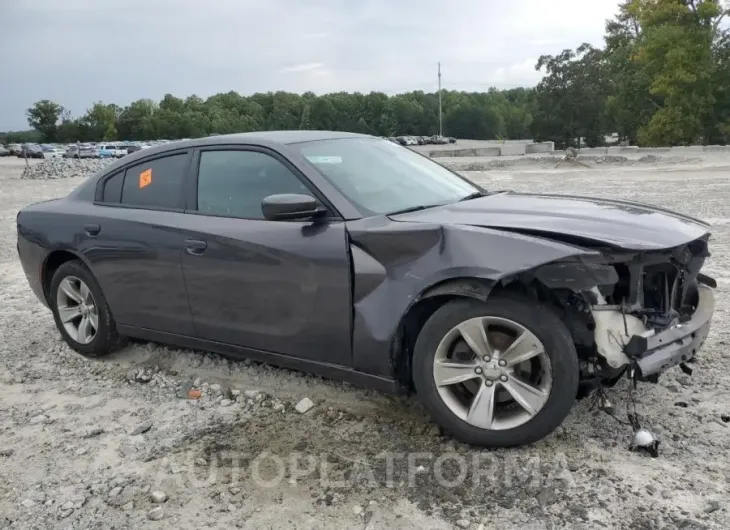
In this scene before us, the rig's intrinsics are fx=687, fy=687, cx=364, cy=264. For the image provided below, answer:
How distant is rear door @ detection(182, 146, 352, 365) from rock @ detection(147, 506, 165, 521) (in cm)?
113

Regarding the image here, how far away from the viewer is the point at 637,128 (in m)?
51.9

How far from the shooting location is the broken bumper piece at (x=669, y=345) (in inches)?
124

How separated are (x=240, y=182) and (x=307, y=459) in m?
1.73

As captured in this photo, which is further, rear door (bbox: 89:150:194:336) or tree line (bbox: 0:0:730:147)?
tree line (bbox: 0:0:730:147)

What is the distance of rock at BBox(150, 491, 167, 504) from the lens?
3111 mm

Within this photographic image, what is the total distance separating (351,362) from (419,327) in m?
0.42

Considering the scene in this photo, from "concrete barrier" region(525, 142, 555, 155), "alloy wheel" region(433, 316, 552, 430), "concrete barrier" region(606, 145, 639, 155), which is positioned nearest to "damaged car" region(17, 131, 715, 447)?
"alloy wheel" region(433, 316, 552, 430)

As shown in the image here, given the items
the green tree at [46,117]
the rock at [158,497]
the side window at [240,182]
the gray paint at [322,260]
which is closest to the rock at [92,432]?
the gray paint at [322,260]

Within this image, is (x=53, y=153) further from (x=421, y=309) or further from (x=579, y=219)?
(x=579, y=219)

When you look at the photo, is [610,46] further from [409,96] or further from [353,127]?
[409,96]

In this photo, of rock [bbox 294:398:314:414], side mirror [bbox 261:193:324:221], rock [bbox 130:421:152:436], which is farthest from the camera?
rock [bbox 294:398:314:414]

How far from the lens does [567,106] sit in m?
63.7

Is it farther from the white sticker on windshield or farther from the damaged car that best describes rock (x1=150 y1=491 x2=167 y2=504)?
the white sticker on windshield

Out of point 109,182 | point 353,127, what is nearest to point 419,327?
point 109,182
